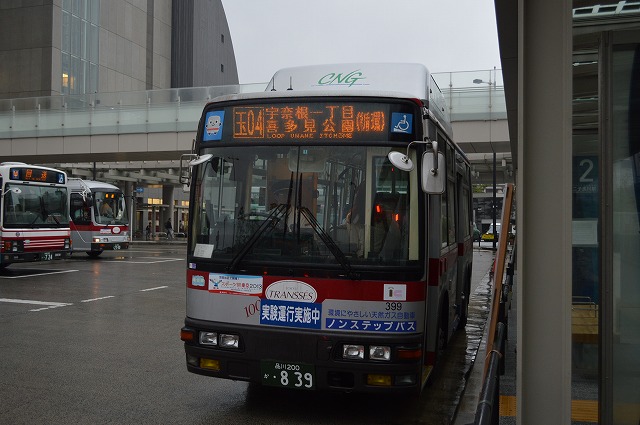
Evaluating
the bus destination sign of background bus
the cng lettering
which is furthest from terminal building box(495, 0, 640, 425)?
the cng lettering

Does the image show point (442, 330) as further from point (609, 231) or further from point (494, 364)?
point (609, 231)

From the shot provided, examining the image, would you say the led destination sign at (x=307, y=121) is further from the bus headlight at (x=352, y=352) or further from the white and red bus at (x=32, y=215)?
the white and red bus at (x=32, y=215)

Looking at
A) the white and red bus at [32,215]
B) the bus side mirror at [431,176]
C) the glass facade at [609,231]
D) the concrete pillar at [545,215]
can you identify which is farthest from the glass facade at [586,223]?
the white and red bus at [32,215]

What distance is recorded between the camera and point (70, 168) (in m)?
41.8

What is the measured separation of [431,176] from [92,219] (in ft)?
74.6

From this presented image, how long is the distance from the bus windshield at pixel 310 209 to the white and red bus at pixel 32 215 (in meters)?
13.4

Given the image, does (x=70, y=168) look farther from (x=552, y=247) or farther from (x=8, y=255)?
(x=552, y=247)

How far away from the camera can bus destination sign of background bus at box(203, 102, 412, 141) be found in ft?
18.3

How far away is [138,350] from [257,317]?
3785mm

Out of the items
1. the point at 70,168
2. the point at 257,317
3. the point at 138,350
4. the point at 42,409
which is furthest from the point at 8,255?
the point at 70,168

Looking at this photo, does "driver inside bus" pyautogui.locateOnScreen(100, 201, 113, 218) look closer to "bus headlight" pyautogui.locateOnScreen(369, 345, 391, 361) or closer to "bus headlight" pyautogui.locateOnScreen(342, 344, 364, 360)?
"bus headlight" pyautogui.locateOnScreen(342, 344, 364, 360)

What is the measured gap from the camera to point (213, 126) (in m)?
6.01

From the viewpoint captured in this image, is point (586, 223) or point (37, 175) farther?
point (37, 175)

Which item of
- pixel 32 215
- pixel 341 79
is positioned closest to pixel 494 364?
pixel 341 79
